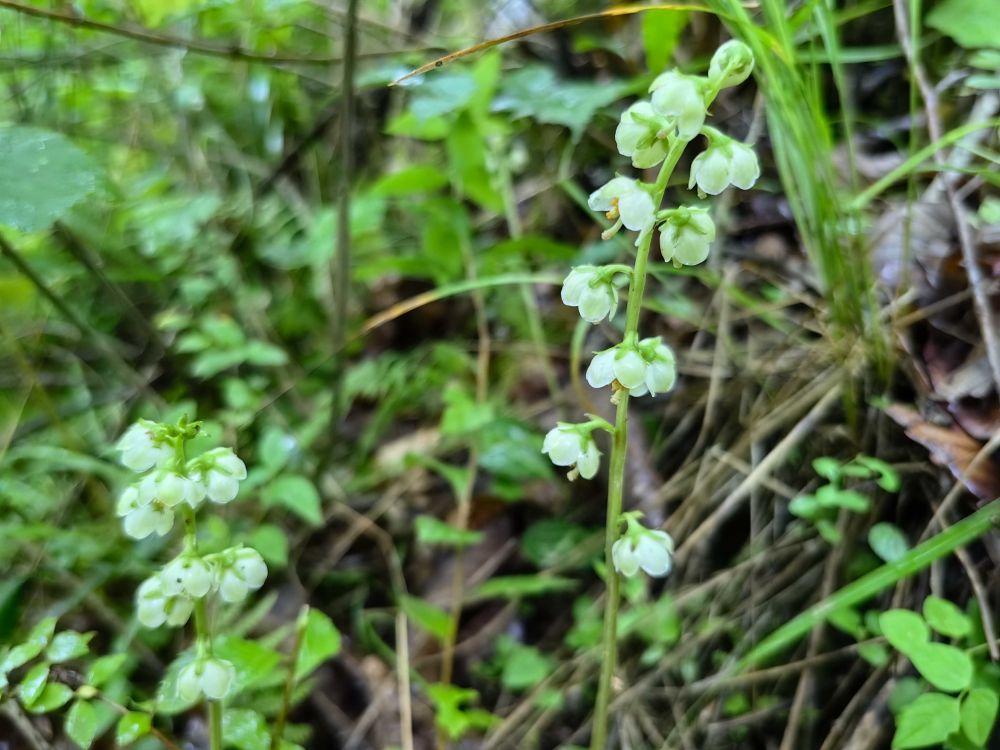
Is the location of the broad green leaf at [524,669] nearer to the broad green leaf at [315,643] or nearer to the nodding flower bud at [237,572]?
the broad green leaf at [315,643]

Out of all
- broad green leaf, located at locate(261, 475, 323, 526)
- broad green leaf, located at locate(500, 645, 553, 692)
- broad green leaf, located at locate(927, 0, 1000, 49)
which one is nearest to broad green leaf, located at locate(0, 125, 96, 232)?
broad green leaf, located at locate(261, 475, 323, 526)

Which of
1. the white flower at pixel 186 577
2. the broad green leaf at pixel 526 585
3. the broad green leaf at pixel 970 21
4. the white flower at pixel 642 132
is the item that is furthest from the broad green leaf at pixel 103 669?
the broad green leaf at pixel 970 21

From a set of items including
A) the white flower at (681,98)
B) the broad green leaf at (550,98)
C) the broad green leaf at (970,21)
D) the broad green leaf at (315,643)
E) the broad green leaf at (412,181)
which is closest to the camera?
the white flower at (681,98)

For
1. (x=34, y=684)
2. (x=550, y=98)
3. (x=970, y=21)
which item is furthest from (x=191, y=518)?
(x=970, y=21)

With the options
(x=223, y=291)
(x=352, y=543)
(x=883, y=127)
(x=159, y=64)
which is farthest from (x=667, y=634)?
(x=159, y=64)

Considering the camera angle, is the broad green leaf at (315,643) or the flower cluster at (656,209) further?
the broad green leaf at (315,643)

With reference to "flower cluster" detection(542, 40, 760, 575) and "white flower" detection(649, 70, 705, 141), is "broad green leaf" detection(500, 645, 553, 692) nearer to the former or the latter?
"flower cluster" detection(542, 40, 760, 575)
